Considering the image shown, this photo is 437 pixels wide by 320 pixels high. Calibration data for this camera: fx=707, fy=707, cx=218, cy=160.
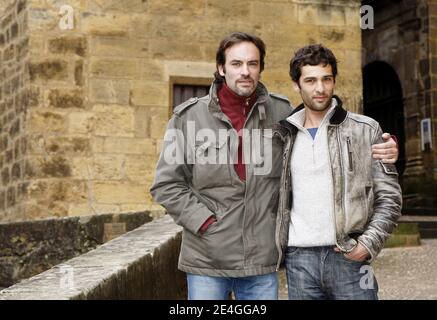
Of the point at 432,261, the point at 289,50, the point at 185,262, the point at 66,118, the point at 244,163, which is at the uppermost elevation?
the point at 289,50

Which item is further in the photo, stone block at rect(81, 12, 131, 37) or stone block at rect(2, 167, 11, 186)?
stone block at rect(2, 167, 11, 186)

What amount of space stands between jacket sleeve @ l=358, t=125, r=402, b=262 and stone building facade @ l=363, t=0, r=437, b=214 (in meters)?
10.8

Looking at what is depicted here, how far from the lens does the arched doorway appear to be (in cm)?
1533

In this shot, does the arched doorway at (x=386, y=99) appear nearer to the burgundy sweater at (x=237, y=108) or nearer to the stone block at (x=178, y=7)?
the stone block at (x=178, y=7)

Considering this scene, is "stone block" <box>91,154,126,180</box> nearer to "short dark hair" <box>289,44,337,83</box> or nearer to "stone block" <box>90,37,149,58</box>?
"stone block" <box>90,37,149,58</box>

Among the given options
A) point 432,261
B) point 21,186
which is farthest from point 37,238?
point 432,261

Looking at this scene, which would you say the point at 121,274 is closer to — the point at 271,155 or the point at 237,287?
the point at 237,287

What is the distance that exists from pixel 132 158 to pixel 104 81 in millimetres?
926

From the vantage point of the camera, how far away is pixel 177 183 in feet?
8.37

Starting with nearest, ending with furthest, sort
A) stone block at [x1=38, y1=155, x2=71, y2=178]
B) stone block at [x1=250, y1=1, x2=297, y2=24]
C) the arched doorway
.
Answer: stone block at [x1=38, y1=155, x2=71, y2=178]
stone block at [x1=250, y1=1, x2=297, y2=24]
the arched doorway

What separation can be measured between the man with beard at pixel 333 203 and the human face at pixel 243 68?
0.19 meters

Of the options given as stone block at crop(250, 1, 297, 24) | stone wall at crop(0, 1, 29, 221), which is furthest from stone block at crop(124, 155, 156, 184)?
stone block at crop(250, 1, 297, 24)
